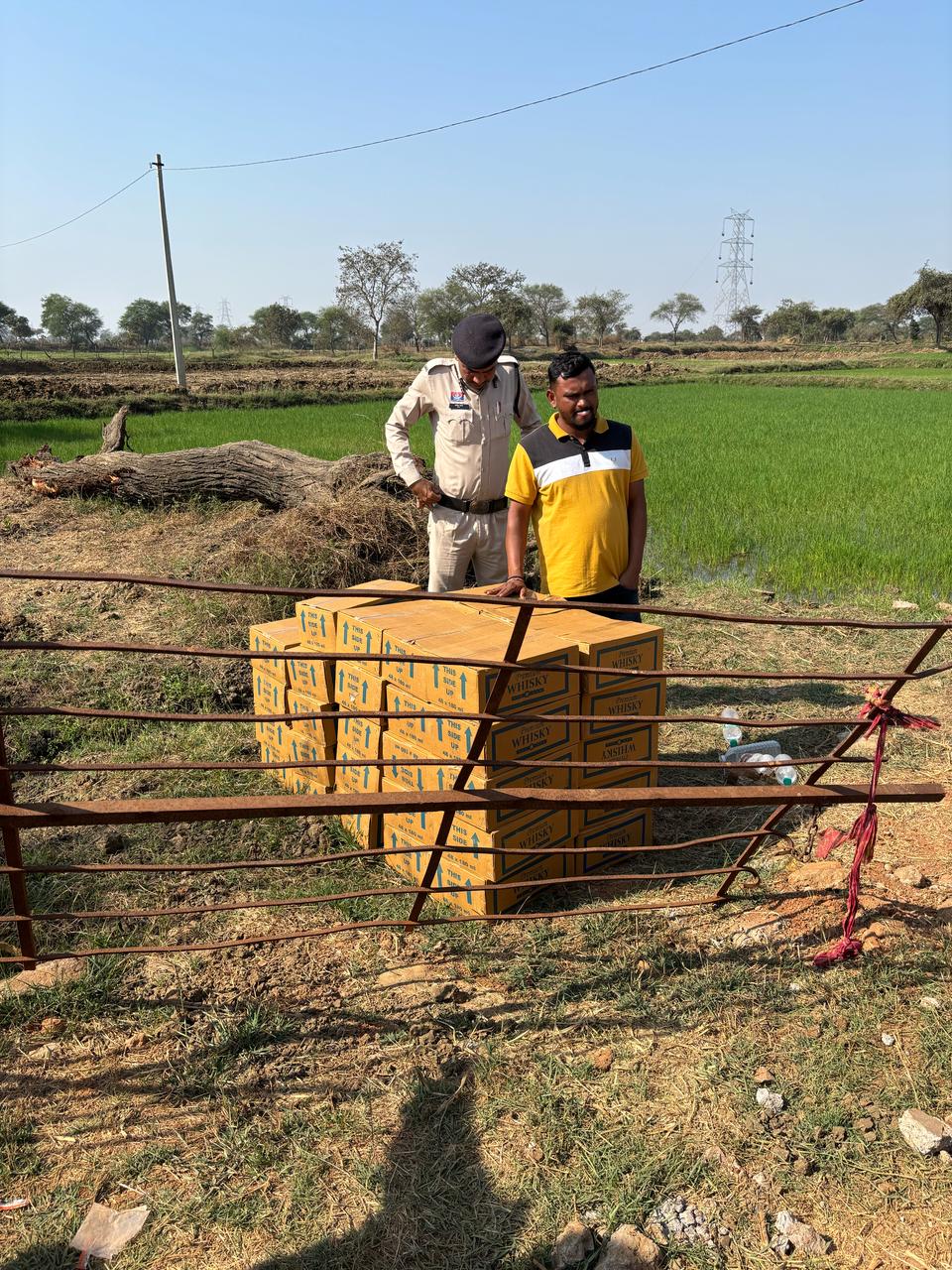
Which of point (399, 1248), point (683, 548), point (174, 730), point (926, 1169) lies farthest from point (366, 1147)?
point (683, 548)

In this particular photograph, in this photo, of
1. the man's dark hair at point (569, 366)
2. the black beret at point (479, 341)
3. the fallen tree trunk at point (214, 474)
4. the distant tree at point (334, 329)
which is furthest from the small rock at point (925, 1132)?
the distant tree at point (334, 329)

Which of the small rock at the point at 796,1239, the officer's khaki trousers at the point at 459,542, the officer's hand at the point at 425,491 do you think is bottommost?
the small rock at the point at 796,1239

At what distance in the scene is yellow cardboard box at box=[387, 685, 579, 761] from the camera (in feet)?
9.30

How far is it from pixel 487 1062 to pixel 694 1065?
21.0 inches

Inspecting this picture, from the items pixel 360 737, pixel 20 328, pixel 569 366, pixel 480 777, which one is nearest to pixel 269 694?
pixel 360 737

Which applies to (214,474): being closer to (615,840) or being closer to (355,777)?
(355,777)

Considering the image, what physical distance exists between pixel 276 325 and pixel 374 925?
7572 centimetres

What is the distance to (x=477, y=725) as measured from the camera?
287 cm

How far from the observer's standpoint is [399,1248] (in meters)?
1.91

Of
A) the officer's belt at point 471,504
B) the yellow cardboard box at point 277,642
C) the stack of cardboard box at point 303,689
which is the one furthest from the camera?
the officer's belt at point 471,504

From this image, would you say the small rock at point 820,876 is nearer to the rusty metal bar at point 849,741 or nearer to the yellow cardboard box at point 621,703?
the rusty metal bar at point 849,741

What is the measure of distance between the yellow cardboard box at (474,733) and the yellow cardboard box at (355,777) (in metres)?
0.25

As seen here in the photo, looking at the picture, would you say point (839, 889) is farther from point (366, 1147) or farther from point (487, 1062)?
point (366, 1147)

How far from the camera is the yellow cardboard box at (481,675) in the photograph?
2.82m
